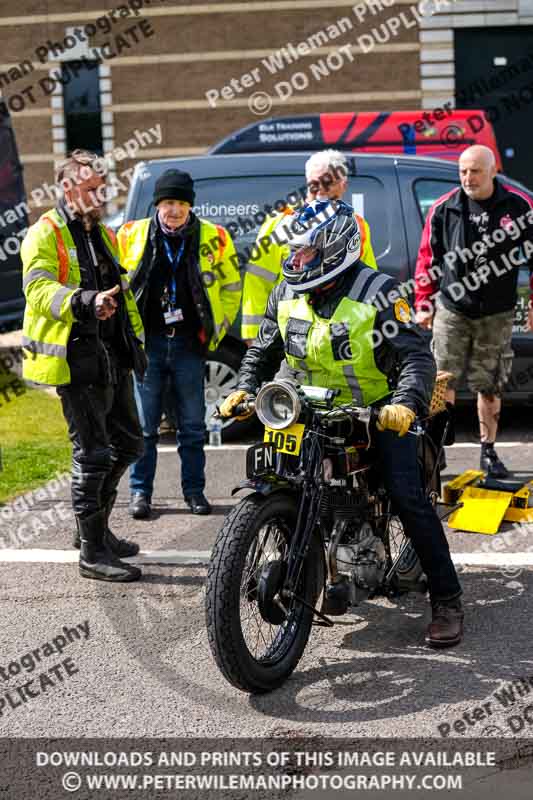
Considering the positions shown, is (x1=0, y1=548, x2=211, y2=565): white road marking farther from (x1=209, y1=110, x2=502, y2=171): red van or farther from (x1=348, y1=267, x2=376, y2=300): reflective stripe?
(x1=209, y1=110, x2=502, y2=171): red van

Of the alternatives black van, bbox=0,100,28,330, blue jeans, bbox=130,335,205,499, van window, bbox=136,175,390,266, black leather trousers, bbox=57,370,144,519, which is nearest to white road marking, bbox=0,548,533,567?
black leather trousers, bbox=57,370,144,519

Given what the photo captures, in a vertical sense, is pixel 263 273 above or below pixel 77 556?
above

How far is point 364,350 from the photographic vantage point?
4.36 meters

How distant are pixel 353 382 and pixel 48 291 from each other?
1582 millimetres

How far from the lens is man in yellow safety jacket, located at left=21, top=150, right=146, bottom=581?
17.2 ft

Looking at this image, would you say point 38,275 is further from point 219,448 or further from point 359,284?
point 219,448

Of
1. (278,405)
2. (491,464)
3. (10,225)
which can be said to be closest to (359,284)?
(278,405)

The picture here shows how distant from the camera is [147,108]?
2500 cm

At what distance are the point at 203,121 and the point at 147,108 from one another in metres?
1.35

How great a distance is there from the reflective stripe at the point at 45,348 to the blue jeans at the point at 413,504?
5.41ft

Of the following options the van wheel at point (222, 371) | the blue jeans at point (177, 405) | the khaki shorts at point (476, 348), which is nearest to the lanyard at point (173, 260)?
the blue jeans at point (177, 405)

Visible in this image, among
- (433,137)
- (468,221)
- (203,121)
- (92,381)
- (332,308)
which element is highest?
(203,121)

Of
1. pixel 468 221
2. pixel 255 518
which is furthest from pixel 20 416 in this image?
pixel 255 518

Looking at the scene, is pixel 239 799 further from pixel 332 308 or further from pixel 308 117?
pixel 308 117
